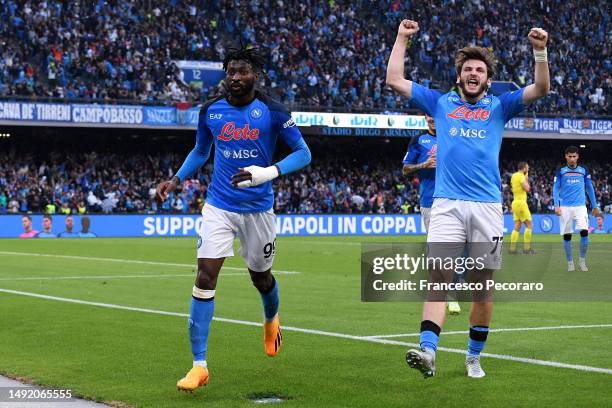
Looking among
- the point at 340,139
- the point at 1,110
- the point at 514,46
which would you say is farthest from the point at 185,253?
the point at 514,46

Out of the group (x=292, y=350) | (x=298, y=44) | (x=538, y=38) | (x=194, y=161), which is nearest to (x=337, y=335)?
(x=292, y=350)

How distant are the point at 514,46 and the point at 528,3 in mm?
3989

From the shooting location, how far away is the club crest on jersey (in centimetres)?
796

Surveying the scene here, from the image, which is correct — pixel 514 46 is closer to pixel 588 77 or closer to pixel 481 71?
pixel 588 77

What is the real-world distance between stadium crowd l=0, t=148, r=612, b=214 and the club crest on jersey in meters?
33.1

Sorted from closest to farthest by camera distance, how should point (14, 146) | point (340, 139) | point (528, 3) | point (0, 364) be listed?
point (0, 364), point (14, 146), point (340, 139), point (528, 3)

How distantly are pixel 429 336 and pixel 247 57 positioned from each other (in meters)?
2.52

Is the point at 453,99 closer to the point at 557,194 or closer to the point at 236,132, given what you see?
the point at 236,132

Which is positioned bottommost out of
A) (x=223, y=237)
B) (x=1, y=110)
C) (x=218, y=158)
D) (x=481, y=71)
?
(x=1, y=110)

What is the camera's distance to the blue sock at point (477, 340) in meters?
7.82

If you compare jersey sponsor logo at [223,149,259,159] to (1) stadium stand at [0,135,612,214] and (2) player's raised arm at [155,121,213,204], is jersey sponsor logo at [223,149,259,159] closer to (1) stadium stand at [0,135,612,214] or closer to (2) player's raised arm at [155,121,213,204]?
(2) player's raised arm at [155,121,213,204]

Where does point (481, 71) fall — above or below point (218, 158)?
above

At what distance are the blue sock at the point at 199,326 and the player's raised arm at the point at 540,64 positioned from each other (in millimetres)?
2791

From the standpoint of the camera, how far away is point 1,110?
4084 cm
